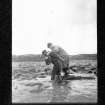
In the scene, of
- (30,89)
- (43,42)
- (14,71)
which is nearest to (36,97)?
(30,89)

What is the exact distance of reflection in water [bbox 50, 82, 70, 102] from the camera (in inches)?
115

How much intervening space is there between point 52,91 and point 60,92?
0.33ft

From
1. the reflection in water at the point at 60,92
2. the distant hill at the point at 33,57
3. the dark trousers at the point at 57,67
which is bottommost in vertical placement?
the reflection in water at the point at 60,92

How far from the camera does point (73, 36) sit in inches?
118

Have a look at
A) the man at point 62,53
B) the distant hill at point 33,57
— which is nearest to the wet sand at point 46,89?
the distant hill at point 33,57

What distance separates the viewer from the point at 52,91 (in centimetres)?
295

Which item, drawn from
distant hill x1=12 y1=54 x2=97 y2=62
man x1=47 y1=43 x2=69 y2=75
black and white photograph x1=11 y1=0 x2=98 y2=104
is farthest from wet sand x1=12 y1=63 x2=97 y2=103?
man x1=47 y1=43 x2=69 y2=75

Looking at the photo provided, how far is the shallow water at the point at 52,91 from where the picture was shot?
2928 mm

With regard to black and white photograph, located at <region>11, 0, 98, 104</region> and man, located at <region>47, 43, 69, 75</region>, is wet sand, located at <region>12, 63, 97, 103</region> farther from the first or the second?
man, located at <region>47, 43, 69, 75</region>

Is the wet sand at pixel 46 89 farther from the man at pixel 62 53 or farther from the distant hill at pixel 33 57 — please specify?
the man at pixel 62 53

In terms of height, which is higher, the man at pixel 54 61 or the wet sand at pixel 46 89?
the man at pixel 54 61

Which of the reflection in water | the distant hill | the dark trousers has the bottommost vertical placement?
the reflection in water

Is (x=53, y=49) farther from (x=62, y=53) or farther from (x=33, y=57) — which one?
(x=33, y=57)
